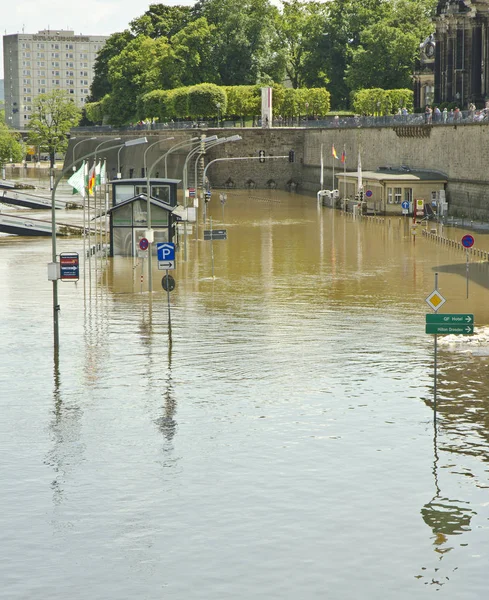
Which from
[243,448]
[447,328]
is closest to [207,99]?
[447,328]

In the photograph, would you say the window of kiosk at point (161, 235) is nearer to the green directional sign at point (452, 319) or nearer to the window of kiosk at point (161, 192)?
the window of kiosk at point (161, 192)

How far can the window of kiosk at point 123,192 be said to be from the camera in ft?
212

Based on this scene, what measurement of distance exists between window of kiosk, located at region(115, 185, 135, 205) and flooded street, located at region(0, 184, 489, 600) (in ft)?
53.0

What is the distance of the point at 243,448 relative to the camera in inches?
1026

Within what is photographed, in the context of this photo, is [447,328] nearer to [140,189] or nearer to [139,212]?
[139,212]

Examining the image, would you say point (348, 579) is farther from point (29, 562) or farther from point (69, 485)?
point (69, 485)

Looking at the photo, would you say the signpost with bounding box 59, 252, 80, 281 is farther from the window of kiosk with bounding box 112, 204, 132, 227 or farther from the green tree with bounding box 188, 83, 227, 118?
the green tree with bounding box 188, 83, 227, 118

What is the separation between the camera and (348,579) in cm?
1939

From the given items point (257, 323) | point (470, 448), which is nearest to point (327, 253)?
point (257, 323)

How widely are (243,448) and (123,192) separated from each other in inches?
1579

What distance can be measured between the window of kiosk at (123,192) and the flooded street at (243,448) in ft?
53.0

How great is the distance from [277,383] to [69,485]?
A: 9524 mm

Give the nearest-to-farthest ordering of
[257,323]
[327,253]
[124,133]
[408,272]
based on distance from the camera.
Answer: [257,323]
[408,272]
[327,253]
[124,133]

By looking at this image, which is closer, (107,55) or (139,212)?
(139,212)
